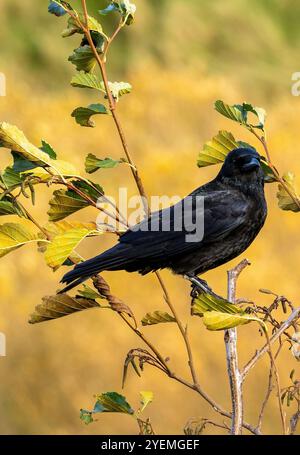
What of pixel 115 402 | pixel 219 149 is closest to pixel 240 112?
pixel 219 149

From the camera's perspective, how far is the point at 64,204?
54.8 inches

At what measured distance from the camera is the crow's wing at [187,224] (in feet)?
5.88

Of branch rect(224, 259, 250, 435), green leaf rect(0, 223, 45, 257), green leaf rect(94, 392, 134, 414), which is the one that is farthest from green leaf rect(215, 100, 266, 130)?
green leaf rect(94, 392, 134, 414)

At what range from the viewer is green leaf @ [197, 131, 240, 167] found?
150 centimetres

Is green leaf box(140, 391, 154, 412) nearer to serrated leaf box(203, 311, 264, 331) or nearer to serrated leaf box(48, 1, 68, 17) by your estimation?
serrated leaf box(203, 311, 264, 331)

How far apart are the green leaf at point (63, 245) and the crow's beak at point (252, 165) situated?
0.69 m

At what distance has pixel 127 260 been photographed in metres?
1.73

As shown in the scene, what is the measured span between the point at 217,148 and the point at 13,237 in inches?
16.4

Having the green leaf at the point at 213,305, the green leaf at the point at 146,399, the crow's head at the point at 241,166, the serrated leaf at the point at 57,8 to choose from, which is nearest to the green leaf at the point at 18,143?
the serrated leaf at the point at 57,8

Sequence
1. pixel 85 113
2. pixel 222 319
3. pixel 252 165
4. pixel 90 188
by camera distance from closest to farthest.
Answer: pixel 222 319
pixel 90 188
pixel 85 113
pixel 252 165

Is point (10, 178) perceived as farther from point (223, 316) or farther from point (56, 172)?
point (223, 316)

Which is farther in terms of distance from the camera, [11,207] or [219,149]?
[219,149]
